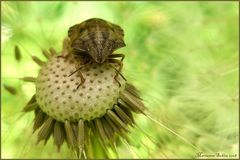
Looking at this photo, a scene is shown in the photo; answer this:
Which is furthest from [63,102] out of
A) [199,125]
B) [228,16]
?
[228,16]

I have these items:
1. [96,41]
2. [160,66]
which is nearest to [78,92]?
[96,41]

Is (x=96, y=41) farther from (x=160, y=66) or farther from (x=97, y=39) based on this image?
(x=160, y=66)

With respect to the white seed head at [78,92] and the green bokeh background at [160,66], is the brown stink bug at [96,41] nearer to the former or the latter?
the white seed head at [78,92]

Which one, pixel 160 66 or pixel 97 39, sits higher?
pixel 97 39

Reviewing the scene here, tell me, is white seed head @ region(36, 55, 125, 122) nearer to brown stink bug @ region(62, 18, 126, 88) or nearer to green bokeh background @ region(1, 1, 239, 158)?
brown stink bug @ region(62, 18, 126, 88)

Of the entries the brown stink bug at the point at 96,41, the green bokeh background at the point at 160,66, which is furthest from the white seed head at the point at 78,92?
the green bokeh background at the point at 160,66

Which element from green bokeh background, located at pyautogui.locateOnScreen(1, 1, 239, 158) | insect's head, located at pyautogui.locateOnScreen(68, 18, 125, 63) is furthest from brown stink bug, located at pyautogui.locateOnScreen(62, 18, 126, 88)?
green bokeh background, located at pyautogui.locateOnScreen(1, 1, 239, 158)

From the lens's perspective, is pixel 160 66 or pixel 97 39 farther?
pixel 160 66

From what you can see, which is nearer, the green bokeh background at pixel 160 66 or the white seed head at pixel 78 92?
the white seed head at pixel 78 92
